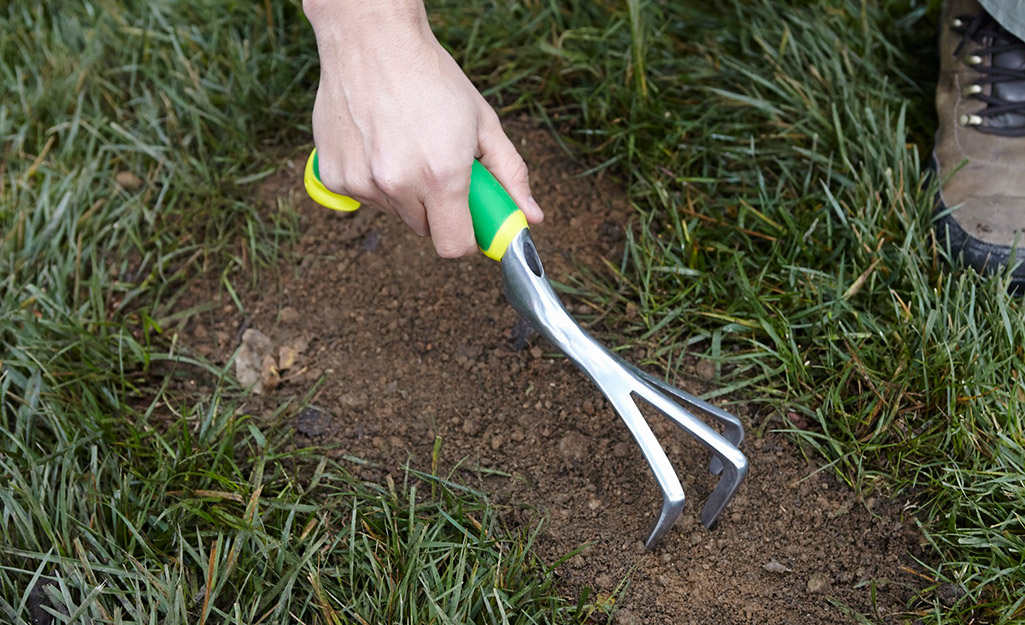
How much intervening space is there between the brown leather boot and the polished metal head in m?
0.71

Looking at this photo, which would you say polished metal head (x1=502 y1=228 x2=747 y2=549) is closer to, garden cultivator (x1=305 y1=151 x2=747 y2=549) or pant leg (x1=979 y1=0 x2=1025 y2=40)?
garden cultivator (x1=305 y1=151 x2=747 y2=549)

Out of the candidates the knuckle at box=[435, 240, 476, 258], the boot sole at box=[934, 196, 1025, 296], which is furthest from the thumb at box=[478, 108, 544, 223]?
the boot sole at box=[934, 196, 1025, 296]

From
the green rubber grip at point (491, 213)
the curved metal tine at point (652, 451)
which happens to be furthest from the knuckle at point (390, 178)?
the curved metal tine at point (652, 451)

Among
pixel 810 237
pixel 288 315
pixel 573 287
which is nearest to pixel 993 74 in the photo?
pixel 810 237

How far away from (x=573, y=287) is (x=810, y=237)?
0.47 m

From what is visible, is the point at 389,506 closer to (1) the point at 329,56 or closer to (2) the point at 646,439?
(2) the point at 646,439

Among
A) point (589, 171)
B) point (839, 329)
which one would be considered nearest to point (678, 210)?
point (589, 171)

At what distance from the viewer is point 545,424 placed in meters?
1.52

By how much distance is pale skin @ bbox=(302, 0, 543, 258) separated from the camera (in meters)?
1.11

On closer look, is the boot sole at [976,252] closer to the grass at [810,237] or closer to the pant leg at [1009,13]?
the grass at [810,237]

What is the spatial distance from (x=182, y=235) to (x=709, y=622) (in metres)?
1.29

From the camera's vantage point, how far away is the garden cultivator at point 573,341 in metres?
1.22

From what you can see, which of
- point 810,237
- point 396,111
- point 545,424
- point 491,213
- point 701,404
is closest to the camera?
point 396,111

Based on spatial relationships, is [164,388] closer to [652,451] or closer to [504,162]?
[504,162]
